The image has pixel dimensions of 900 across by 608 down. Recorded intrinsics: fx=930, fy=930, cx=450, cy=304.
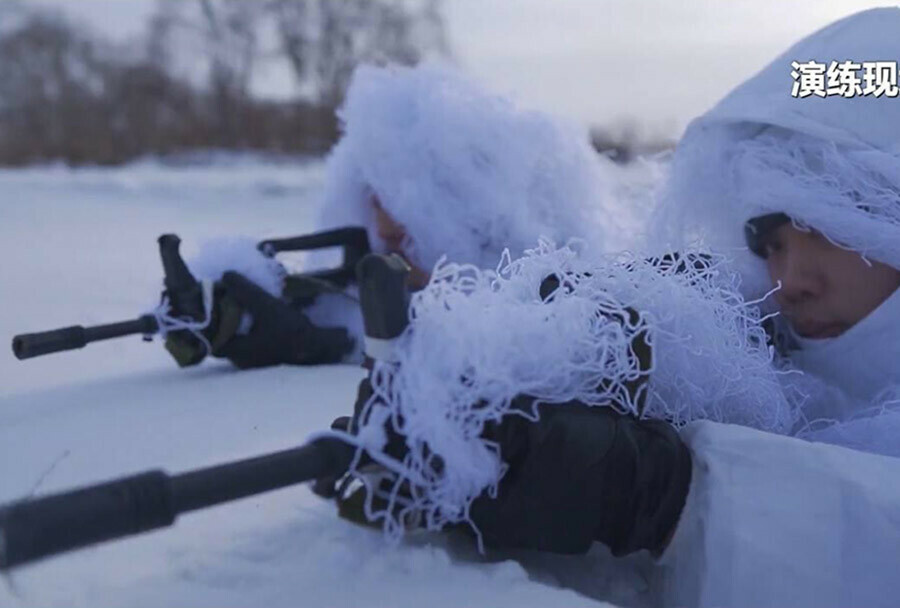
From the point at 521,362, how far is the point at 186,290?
36.7 inches

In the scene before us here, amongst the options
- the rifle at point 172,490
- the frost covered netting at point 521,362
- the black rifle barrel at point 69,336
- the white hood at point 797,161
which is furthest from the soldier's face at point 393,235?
the rifle at point 172,490

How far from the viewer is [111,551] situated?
0.64 m

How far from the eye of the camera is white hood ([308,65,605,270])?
4.86ft

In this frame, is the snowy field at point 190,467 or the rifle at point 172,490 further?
the snowy field at point 190,467

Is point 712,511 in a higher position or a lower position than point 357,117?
lower

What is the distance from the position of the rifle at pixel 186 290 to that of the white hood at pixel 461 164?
0.39 feet

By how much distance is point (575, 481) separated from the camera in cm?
62

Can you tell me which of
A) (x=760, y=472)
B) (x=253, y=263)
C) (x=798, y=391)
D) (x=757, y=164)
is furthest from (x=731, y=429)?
(x=253, y=263)

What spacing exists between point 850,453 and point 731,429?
90 mm

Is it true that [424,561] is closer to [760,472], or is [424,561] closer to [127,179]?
[760,472]

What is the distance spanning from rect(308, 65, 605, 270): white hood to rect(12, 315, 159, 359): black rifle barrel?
17.0 inches

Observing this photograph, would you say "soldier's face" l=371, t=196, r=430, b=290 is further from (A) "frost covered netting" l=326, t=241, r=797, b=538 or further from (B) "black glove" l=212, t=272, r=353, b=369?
(A) "frost covered netting" l=326, t=241, r=797, b=538

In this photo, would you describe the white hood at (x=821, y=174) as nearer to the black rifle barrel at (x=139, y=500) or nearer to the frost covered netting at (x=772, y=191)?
the frost covered netting at (x=772, y=191)

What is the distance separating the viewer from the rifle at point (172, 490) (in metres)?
0.42
